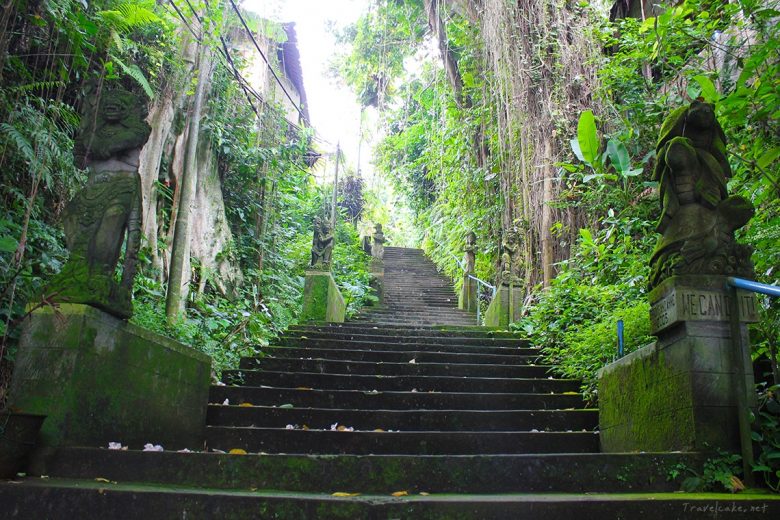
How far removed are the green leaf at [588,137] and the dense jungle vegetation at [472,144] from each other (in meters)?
0.03

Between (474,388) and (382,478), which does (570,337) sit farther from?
(382,478)

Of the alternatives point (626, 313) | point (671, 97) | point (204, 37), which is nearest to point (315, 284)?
point (204, 37)

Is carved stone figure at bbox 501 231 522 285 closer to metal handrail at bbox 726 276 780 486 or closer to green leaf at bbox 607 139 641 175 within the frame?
green leaf at bbox 607 139 641 175

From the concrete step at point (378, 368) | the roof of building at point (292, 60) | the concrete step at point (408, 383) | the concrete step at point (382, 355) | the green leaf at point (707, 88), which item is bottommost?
the concrete step at point (408, 383)

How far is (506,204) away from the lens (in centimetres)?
1063

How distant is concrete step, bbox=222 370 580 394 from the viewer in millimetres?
5711

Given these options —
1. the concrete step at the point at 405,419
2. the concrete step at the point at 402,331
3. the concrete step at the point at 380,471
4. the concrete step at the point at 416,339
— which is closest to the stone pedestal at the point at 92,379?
the concrete step at the point at 380,471

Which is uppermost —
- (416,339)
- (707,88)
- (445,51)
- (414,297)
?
(445,51)

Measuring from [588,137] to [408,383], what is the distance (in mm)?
3965

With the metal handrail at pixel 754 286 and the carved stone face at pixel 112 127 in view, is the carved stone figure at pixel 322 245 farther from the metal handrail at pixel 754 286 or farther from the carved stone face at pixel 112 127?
the metal handrail at pixel 754 286

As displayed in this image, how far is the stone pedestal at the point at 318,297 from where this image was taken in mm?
8797

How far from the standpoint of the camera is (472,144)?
44.2ft

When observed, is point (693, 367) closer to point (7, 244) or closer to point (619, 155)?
point (7, 244)


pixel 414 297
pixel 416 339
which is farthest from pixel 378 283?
pixel 416 339
